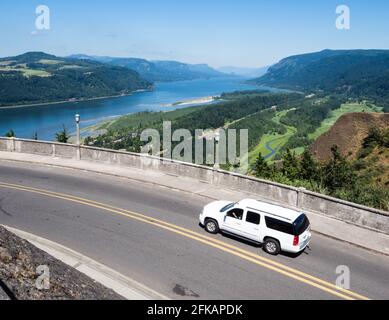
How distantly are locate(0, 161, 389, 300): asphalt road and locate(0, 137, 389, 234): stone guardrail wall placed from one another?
1.85 meters

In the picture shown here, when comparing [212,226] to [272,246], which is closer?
[272,246]

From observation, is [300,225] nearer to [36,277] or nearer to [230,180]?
[230,180]

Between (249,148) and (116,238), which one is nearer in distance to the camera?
(116,238)

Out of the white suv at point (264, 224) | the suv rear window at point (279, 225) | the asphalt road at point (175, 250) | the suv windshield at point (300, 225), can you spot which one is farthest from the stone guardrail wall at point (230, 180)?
the suv rear window at point (279, 225)

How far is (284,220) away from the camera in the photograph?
41.7 feet

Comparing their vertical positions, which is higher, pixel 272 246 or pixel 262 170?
pixel 272 246

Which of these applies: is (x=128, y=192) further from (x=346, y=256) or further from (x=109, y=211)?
(x=346, y=256)

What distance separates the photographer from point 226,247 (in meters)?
13.1

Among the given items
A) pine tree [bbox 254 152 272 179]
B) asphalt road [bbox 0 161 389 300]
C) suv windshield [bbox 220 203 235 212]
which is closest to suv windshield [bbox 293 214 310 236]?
asphalt road [bbox 0 161 389 300]

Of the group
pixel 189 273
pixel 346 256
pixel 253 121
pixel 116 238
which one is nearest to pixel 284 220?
pixel 346 256

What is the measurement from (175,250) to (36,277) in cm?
467

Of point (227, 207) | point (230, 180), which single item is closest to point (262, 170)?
point (230, 180)

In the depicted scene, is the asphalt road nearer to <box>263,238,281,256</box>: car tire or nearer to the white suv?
<box>263,238,281,256</box>: car tire
